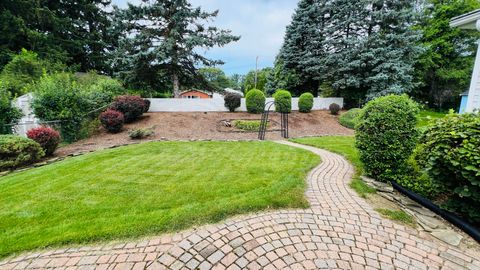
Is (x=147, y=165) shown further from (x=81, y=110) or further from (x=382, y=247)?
(x=81, y=110)

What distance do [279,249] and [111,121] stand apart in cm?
927

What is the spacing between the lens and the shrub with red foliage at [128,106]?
34.1 feet

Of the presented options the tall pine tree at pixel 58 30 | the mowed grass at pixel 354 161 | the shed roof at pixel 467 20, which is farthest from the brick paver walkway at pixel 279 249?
the tall pine tree at pixel 58 30

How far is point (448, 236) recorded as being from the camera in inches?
104

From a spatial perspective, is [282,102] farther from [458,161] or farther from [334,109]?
[458,161]

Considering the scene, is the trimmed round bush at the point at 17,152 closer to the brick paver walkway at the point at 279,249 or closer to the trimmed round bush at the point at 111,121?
the trimmed round bush at the point at 111,121

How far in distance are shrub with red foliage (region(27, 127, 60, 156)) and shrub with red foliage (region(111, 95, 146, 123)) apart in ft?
13.0

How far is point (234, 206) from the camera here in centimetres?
306

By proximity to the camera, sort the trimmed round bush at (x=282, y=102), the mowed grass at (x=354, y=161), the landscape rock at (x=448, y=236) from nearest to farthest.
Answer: the landscape rock at (x=448, y=236)
the mowed grass at (x=354, y=161)
the trimmed round bush at (x=282, y=102)

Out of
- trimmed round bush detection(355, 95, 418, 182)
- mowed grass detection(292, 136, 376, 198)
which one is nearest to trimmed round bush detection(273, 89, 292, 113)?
mowed grass detection(292, 136, 376, 198)

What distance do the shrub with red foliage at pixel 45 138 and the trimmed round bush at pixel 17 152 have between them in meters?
0.37

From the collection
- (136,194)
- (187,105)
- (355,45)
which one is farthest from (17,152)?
(355,45)

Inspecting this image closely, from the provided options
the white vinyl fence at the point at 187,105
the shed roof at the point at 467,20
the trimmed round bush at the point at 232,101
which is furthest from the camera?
the trimmed round bush at the point at 232,101

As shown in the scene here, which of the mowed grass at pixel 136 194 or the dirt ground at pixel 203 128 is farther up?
the dirt ground at pixel 203 128
